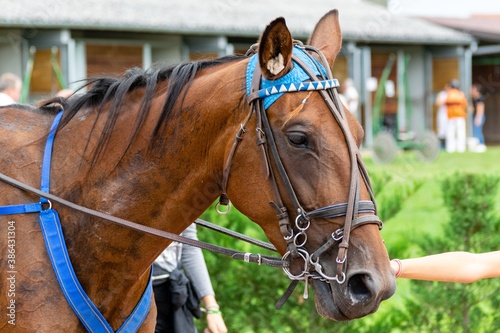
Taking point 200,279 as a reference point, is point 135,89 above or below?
above

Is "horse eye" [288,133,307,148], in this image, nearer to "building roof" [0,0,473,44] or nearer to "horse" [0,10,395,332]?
"horse" [0,10,395,332]

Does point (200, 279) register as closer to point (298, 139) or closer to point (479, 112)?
point (298, 139)

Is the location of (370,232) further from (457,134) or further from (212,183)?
(457,134)

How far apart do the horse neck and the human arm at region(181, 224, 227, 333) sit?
3.54ft

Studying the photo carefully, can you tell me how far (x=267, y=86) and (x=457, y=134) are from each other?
1973cm

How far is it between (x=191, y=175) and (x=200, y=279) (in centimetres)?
138

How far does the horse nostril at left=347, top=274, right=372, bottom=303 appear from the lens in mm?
2426

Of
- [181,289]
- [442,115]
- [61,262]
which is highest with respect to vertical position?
[61,262]

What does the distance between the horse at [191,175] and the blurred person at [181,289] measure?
2.79ft

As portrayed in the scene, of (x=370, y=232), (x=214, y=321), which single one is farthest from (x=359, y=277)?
(x=214, y=321)

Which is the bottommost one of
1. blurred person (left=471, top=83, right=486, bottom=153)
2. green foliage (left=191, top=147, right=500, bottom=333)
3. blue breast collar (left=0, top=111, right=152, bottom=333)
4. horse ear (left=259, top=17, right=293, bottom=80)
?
blurred person (left=471, top=83, right=486, bottom=153)

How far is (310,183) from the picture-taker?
8.34 ft

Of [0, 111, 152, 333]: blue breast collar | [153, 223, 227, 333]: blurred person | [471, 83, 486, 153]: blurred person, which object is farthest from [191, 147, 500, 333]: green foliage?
[471, 83, 486, 153]: blurred person

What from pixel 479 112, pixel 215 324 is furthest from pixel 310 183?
pixel 479 112
